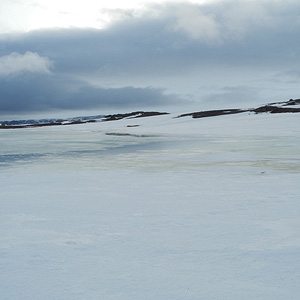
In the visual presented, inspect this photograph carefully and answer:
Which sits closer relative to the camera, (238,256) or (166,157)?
(238,256)

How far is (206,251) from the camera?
354cm

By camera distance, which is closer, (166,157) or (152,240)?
(152,240)

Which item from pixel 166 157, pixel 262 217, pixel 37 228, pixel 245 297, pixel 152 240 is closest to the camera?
pixel 245 297

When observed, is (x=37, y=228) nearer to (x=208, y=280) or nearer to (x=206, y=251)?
(x=206, y=251)

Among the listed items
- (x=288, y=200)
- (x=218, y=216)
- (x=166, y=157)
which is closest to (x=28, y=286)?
(x=218, y=216)

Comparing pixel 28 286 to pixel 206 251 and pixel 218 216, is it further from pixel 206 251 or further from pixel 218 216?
pixel 218 216

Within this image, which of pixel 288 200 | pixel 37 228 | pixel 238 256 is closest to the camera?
pixel 238 256

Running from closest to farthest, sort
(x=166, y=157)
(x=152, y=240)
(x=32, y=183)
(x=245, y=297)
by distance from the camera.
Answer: (x=245, y=297)
(x=152, y=240)
(x=32, y=183)
(x=166, y=157)

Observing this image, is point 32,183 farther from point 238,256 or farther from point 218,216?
point 238,256

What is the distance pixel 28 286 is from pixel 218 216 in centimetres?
250

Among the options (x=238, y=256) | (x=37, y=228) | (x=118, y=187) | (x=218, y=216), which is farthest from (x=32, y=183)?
(x=238, y=256)

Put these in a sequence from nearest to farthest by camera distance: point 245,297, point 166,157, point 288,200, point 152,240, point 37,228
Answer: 1. point 245,297
2. point 152,240
3. point 37,228
4. point 288,200
5. point 166,157

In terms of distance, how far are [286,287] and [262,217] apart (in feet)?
6.16

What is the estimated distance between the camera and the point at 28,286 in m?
2.91
